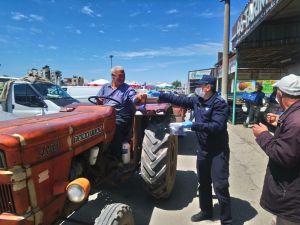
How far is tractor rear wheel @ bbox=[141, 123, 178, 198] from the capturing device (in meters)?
4.20

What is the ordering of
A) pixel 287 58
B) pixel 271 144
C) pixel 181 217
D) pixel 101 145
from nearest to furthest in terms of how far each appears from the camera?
pixel 271 144, pixel 101 145, pixel 181 217, pixel 287 58

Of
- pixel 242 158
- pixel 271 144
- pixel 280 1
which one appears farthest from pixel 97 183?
pixel 280 1

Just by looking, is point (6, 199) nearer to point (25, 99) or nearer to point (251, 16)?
point (25, 99)

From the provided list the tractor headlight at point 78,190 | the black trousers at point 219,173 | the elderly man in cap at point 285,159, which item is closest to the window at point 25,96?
the black trousers at point 219,173

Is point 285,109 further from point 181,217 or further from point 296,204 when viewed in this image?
point 181,217

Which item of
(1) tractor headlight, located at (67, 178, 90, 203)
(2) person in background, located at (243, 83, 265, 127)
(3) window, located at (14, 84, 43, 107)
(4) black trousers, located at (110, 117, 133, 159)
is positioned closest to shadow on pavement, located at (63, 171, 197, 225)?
(4) black trousers, located at (110, 117, 133, 159)

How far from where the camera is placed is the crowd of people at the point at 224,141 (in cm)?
240

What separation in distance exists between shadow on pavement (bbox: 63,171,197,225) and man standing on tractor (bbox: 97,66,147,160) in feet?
2.70

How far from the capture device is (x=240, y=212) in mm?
4406

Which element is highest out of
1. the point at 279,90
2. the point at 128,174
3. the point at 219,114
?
the point at 279,90

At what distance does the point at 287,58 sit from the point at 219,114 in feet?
49.9

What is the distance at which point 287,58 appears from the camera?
1720cm

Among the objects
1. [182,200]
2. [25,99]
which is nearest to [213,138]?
[182,200]

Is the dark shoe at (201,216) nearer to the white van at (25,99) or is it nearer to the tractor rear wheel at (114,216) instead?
the tractor rear wheel at (114,216)
